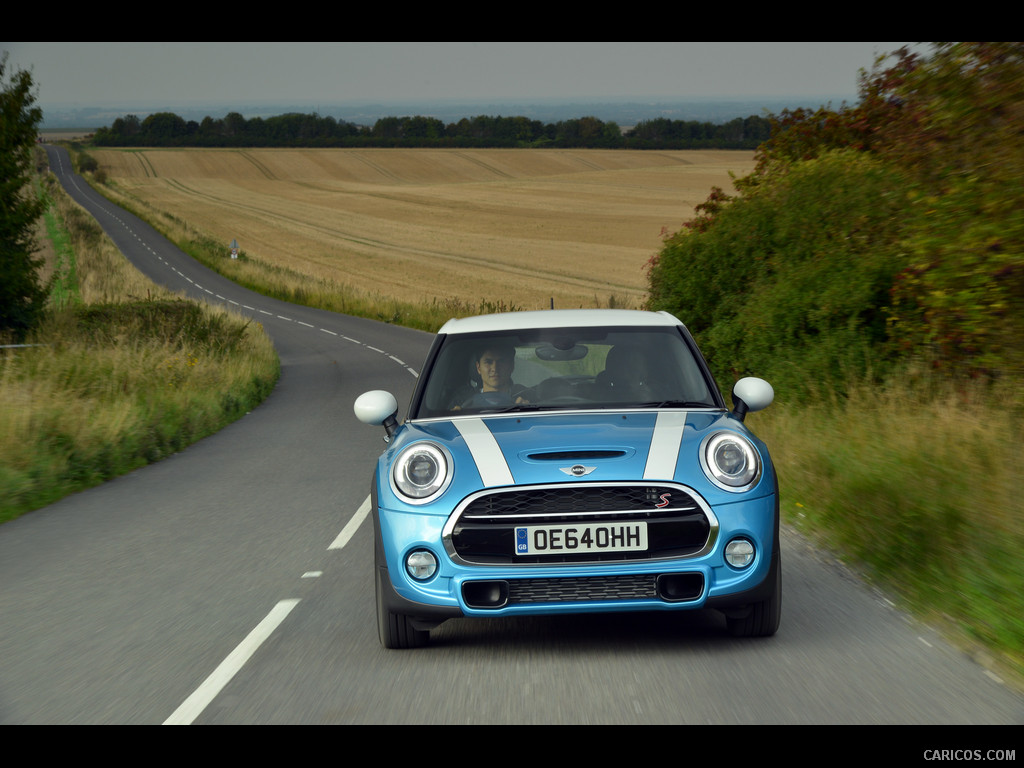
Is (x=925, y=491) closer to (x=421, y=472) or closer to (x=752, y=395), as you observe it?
(x=752, y=395)

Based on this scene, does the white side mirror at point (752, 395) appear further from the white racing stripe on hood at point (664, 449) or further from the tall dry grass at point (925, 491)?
the tall dry grass at point (925, 491)

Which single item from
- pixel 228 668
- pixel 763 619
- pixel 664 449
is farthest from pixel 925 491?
pixel 228 668

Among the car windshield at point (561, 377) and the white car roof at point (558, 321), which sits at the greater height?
the white car roof at point (558, 321)

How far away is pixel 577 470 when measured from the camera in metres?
4.97

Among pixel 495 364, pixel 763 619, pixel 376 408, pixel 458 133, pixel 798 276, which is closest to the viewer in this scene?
pixel 763 619

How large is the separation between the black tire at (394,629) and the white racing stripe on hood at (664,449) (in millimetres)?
1352

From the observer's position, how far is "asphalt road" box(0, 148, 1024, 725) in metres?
4.38

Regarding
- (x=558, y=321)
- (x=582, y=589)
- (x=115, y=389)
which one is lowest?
(x=115, y=389)

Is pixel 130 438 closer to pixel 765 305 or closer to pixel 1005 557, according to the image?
pixel 765 305

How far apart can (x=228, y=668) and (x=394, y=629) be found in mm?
781

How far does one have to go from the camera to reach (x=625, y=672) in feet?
15.8

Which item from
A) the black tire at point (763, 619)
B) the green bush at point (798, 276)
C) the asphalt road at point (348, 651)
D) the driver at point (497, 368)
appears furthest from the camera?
the green bush at point (798, 276)

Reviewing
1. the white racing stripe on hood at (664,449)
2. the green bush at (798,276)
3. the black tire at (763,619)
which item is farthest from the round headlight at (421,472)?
the green bush at (798,276)

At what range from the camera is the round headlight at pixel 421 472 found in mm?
5066
